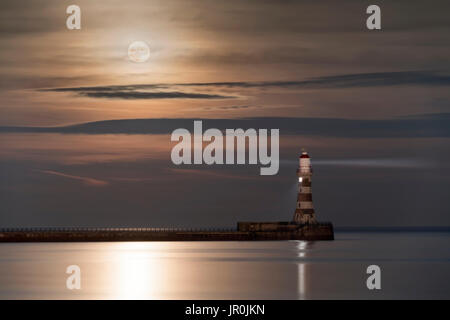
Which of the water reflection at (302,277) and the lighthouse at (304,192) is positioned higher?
the lighthouse at (304,192)

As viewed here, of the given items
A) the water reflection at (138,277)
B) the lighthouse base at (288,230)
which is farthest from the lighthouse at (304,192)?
the water reflection at (138,277)

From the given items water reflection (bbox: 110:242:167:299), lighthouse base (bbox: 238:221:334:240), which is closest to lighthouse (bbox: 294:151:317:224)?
lighthouse base (bbox: 238:221:334:240)

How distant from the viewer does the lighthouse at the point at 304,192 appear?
96.5 m

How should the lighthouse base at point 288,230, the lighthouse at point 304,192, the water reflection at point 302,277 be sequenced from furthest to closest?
the lighthouse base at point 288,230 < the lighthouse at point 304,192 < the water reflection at point 302,277

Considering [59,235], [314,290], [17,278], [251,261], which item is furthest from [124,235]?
[314,290]

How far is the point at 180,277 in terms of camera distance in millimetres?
62875

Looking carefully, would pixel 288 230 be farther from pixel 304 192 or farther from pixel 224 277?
pixel 224 277

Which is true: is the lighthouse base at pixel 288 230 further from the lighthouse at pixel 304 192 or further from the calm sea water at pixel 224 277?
the calm sea water at pixel 224 277

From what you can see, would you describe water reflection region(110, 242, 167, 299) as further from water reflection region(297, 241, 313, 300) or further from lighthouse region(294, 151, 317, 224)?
lighthouse region(294, 151, 317, 224)

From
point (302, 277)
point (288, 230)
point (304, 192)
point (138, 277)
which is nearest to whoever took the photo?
point (302, 277)

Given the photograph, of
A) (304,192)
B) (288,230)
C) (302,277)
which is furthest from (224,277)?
(288,230)

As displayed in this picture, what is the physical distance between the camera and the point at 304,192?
97.4 meters

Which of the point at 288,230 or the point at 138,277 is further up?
the point at 288,230
